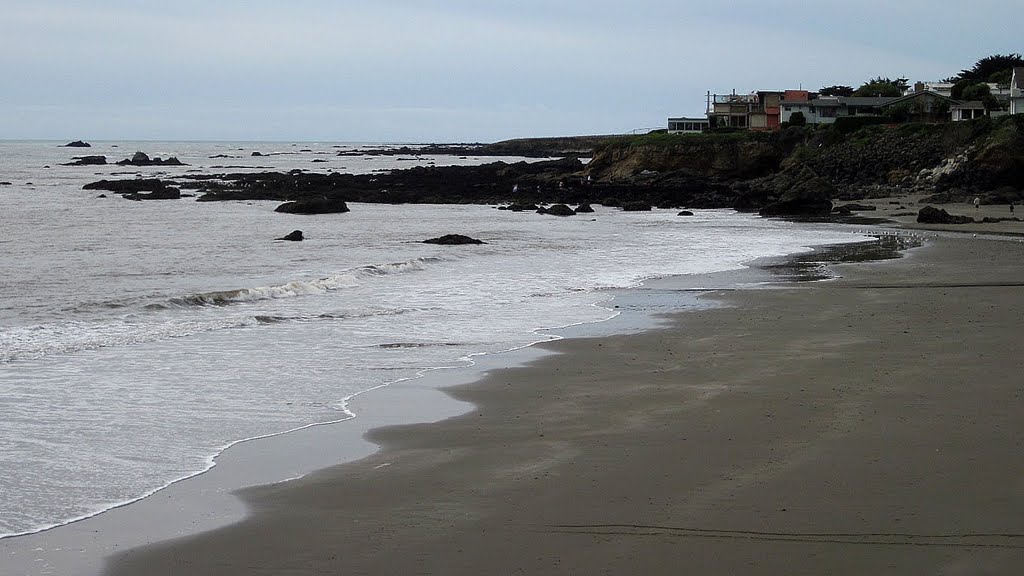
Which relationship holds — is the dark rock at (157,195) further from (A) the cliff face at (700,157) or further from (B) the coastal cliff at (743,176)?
(A) the cliff face at (700,157)

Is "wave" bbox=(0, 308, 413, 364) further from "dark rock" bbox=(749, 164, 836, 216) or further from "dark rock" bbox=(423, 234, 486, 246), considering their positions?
"dark rock" bbox=(749, 164, 836, 216)

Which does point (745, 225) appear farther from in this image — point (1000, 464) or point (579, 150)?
point (579, 150)

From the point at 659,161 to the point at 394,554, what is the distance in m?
61.0

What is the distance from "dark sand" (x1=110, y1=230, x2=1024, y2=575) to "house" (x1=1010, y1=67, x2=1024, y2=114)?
56608 millimetres

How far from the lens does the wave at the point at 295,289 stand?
15047 millimetres

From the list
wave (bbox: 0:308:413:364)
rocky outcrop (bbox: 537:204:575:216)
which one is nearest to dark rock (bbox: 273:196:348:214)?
rocky outcrop (bbox: 537:204:575:216)

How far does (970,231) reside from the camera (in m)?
26.5

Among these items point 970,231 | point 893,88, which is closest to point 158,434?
point 970,231

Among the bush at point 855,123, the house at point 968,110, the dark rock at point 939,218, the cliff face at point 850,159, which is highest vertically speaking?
the house at point 968,110

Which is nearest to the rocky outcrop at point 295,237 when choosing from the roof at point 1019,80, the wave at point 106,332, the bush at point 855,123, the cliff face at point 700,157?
the wave at point 106,332

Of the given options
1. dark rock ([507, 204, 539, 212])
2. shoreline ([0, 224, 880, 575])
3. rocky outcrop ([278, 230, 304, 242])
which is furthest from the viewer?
dark rock ([507, 204, 539, 212])

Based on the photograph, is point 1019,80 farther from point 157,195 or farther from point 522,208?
point 157,195

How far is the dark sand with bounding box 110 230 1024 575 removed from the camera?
15.5 ft

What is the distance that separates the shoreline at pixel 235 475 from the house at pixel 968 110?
195 ft
